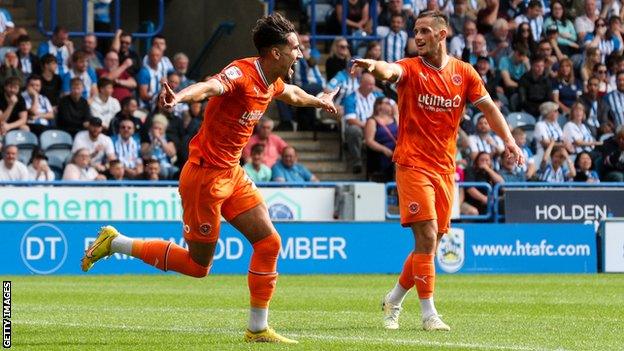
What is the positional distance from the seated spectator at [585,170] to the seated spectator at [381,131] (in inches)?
130

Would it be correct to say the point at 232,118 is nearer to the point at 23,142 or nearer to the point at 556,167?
the point at 23,142

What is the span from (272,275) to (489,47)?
18626 millimetres

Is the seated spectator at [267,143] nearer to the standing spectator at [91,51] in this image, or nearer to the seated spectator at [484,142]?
the standing spectator at [91,51]

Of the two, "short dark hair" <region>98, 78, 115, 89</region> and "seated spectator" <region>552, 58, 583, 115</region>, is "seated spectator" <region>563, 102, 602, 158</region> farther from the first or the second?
"short dark hair" <region>98, 78, 115, 89</region>

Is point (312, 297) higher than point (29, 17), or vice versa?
point (29, 17)

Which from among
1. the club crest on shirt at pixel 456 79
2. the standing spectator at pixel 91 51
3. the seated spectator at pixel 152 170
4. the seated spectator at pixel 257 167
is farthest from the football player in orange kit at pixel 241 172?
the standing spectator at pixel 91 51

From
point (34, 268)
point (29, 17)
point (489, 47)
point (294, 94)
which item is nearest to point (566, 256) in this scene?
point (489, 47)

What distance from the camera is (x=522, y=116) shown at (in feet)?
87.2

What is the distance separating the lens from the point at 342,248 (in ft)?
72.6

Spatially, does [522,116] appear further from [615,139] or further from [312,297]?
[312,297]

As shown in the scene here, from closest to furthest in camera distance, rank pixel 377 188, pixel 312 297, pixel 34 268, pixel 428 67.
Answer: pixel 428 67 < pixel 312 297 < pixel 34 268 < pixel 377 188

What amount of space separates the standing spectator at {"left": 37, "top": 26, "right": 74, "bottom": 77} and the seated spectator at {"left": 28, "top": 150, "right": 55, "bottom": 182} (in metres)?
2.90

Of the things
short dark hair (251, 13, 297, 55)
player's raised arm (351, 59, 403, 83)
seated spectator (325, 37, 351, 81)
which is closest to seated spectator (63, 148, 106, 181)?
seated spectator (325, 37, 351, 81)

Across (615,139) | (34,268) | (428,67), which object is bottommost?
(34,268)
